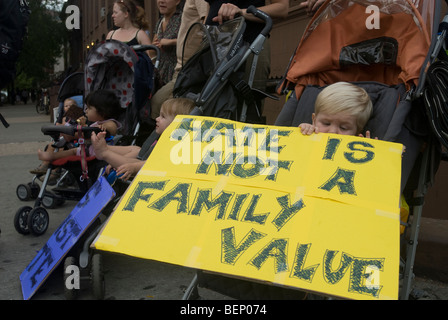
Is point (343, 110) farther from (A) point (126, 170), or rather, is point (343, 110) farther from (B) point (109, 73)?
(B) point (109, 73)

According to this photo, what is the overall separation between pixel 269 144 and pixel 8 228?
316 cm

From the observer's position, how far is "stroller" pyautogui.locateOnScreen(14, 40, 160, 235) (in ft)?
13.6

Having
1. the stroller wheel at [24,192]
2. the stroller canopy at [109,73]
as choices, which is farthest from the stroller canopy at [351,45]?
the stroller wheel at [24,192]

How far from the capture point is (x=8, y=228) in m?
4.53

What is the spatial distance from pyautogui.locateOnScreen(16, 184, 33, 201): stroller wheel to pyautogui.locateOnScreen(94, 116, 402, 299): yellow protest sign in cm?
355

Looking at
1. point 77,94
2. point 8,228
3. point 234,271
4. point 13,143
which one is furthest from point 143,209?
point 13,143

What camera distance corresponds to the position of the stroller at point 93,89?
4.15m

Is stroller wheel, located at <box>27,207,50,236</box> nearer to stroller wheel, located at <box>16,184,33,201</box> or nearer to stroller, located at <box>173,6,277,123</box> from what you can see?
stroller wheel, located at <box>16,184,33,201</box>

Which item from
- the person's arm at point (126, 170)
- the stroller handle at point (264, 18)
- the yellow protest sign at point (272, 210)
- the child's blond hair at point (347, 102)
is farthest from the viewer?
the stroller handle at point (264, 18)

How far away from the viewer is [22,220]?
4254 mm

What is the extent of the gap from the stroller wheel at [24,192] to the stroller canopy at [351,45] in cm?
340

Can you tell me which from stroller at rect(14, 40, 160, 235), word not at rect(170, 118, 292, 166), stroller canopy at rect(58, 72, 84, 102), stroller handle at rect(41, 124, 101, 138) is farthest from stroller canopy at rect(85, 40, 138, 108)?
word not at rect(170, 118, 292, 166)

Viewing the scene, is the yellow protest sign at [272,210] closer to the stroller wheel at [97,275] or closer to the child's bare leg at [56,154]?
the stroller wheel at [97,275]

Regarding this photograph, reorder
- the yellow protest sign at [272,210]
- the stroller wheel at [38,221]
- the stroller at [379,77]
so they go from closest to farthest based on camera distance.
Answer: the yellow protest sign at [272,210], the stroller at [379,77], the stroller wheel at [38,221]
